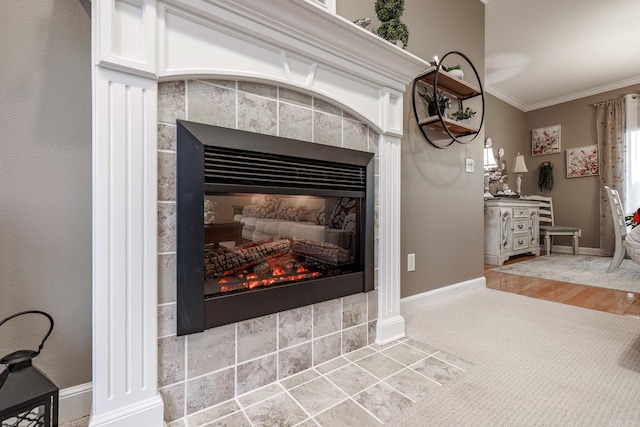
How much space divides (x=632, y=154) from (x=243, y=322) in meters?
5.79

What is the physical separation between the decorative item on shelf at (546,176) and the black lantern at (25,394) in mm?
6331

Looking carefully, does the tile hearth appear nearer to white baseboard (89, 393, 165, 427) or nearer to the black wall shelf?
white baseboard (89, 393, 165, 427)

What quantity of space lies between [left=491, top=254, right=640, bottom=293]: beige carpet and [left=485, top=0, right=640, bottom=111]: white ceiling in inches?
101

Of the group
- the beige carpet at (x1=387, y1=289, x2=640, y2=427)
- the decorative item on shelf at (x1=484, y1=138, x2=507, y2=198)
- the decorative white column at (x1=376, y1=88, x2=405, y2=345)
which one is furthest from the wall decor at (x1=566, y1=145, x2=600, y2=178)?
the decorative white column at (x1=376, y1=88, x2=405, y2=345)

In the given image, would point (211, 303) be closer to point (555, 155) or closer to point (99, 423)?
point (99, 423)

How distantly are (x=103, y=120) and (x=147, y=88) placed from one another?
163 mm

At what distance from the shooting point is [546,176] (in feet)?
16.5

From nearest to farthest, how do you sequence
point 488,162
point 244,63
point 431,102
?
1. point 244,63
2. point 431,102
3. point 488,162

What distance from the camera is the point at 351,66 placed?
1.39 m

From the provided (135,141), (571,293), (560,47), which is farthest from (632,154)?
(135,141)

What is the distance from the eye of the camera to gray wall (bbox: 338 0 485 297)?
205 cm

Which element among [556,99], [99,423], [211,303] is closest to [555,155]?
[556,99]

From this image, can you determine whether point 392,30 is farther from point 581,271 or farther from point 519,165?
point 519,165

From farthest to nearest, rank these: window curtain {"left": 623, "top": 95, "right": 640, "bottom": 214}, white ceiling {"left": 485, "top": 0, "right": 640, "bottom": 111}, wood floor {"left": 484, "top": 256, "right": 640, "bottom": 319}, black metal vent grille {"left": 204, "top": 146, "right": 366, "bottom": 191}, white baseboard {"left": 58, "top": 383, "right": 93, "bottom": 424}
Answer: window curtain {"left": 623, "top": 95, "right": 640, "bottom": 214}, white ceiling {"left": 485, "top": 0, "right": 640, "bottom": 111}, wood floor {"left": 484, "top": 256, "right": 640, "bottom": 319}, black metal vent grille {"left": 204, "top": 146, "right": 366, "bottom": 191}, white baseboard {"left": 58, "top": 383, "right": 93, "bottom": 424}
